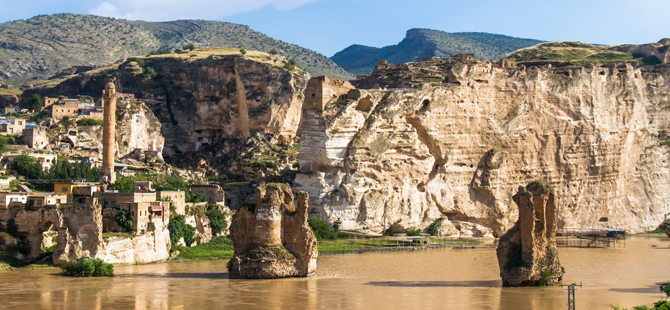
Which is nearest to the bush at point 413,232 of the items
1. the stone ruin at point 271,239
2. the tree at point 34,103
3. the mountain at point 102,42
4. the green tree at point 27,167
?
the stone ruin at point 271,239

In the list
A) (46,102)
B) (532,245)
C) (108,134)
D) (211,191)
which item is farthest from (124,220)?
(46,102)

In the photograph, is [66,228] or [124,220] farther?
[124,220]

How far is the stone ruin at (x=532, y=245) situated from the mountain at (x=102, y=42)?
76.1 meters

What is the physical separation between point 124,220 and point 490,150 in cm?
2884

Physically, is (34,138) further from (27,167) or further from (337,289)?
(337,289)

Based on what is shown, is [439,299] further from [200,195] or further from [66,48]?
[66,48]

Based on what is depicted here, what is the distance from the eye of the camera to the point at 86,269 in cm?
3131

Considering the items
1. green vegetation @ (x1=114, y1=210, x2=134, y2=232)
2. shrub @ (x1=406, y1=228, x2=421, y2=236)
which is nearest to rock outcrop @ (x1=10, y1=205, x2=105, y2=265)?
green vegetation @ (x1=114, y1=210, x2=134, y2=232)

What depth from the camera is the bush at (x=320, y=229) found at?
46.3m

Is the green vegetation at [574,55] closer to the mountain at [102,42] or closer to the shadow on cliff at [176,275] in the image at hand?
the mountain at [102,42]

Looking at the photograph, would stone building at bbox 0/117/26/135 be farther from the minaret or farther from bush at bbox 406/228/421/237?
→ bush at bbox 406/228/421/237

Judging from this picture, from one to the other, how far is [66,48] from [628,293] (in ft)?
335

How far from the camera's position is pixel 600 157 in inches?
2354

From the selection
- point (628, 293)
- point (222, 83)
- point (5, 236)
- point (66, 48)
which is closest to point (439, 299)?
point (628, 293)
